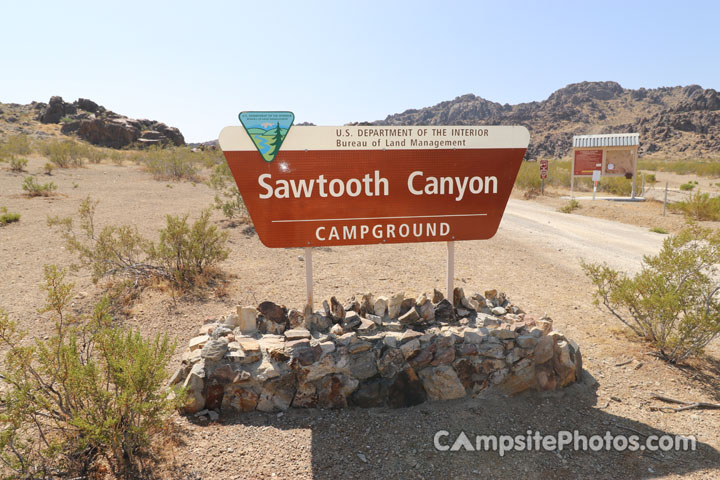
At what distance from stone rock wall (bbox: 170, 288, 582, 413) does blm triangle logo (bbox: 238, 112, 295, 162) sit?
1598mm

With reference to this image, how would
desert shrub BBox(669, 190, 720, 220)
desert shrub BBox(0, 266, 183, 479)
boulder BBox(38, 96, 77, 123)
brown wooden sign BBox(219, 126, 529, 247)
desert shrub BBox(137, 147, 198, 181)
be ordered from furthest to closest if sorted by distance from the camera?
boulder BBox(38, 96, 77, 123) < desert shrub BBox(137, 147, 198, 181) < desert shrub BBox(669, 190, 720, 220) < brown wooden sign BBox(219, 126, 529, 247) < desert shrub BBox(0, 266, 183, 479)

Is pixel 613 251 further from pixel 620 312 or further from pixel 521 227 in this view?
pixel 620 312

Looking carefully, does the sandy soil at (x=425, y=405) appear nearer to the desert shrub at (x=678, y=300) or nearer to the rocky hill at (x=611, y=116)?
the desert shrub at (x=678, y=300)

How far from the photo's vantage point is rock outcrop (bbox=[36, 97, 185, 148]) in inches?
2111

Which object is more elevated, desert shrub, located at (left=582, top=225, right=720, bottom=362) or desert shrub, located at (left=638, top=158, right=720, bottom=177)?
desert shrub, located at (left=638, top=158, right=720, bottom=177)

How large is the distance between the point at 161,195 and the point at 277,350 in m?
14.8

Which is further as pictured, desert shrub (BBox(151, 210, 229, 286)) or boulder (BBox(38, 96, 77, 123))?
boulder (BBox(38, 96, 77, 123))

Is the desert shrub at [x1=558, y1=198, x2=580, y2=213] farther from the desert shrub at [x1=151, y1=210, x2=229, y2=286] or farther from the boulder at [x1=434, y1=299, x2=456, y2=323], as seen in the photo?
the boulder at [x1=434, y1=299, x2=456, y2=323]

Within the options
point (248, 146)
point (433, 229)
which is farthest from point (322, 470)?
point (248, 146)

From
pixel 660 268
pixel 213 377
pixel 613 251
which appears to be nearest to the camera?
pixel 213 377

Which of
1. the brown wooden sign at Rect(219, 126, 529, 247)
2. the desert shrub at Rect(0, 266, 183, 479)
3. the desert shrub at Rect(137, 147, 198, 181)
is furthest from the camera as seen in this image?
the desert shrub at Rect(137, 147, 198, 181)

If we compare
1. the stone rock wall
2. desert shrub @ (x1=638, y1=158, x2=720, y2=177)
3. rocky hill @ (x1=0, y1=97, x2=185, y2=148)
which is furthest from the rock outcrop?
desert shrub @ (x1=638, y1=158, x2=720, y2=177)

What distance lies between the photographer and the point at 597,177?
65.6ft

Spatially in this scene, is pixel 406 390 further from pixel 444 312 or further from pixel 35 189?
pixel 35 189
